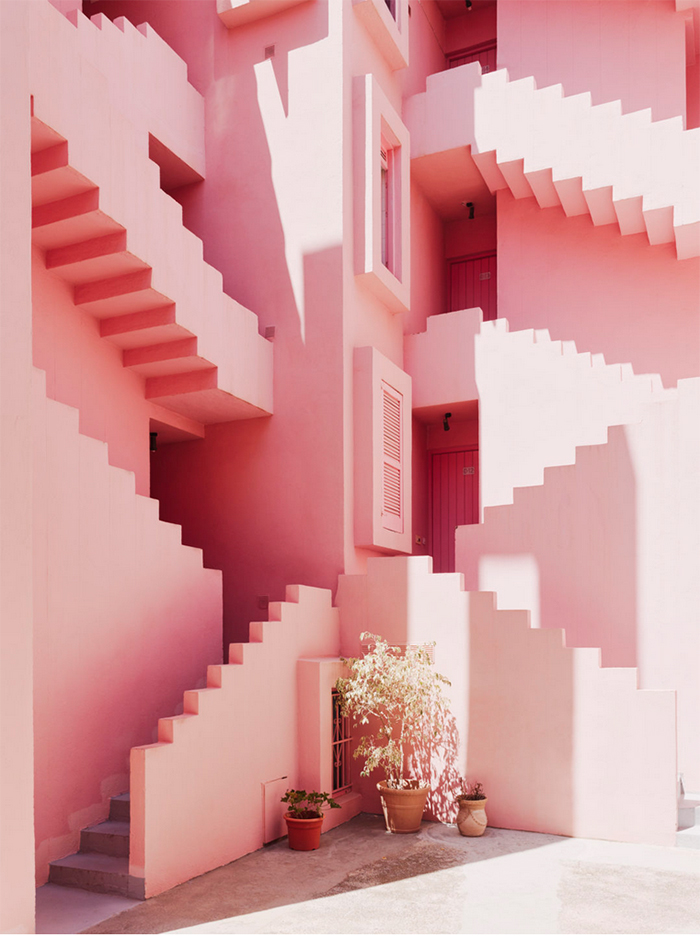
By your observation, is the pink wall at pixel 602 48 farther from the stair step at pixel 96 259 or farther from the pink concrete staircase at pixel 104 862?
the pink concrete staircase at pixel 104 862

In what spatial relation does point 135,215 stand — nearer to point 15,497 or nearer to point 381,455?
point 381,455

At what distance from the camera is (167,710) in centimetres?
813

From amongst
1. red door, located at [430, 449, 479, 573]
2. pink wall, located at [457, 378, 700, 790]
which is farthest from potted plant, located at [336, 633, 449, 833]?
red door, located at [430, 449, 479, 573]

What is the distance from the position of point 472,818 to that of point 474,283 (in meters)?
8.52

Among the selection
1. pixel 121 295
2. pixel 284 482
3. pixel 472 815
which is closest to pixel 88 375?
pixel 121 295

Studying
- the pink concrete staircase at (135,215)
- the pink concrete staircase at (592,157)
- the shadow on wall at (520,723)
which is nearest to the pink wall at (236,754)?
the shadow on wall at (520,723)

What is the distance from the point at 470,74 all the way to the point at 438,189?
1638mm

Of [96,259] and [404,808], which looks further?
[404,808]

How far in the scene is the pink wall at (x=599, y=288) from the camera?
11.7m

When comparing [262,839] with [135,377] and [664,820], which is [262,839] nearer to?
[664,820]

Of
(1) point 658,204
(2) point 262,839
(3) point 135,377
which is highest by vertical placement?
(1) point 658,204

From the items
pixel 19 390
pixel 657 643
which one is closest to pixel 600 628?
pixel 657 643

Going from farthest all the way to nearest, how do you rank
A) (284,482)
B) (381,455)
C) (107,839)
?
(381,455)
(284,482)
(107,839)

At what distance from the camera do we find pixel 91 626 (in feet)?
23.8
